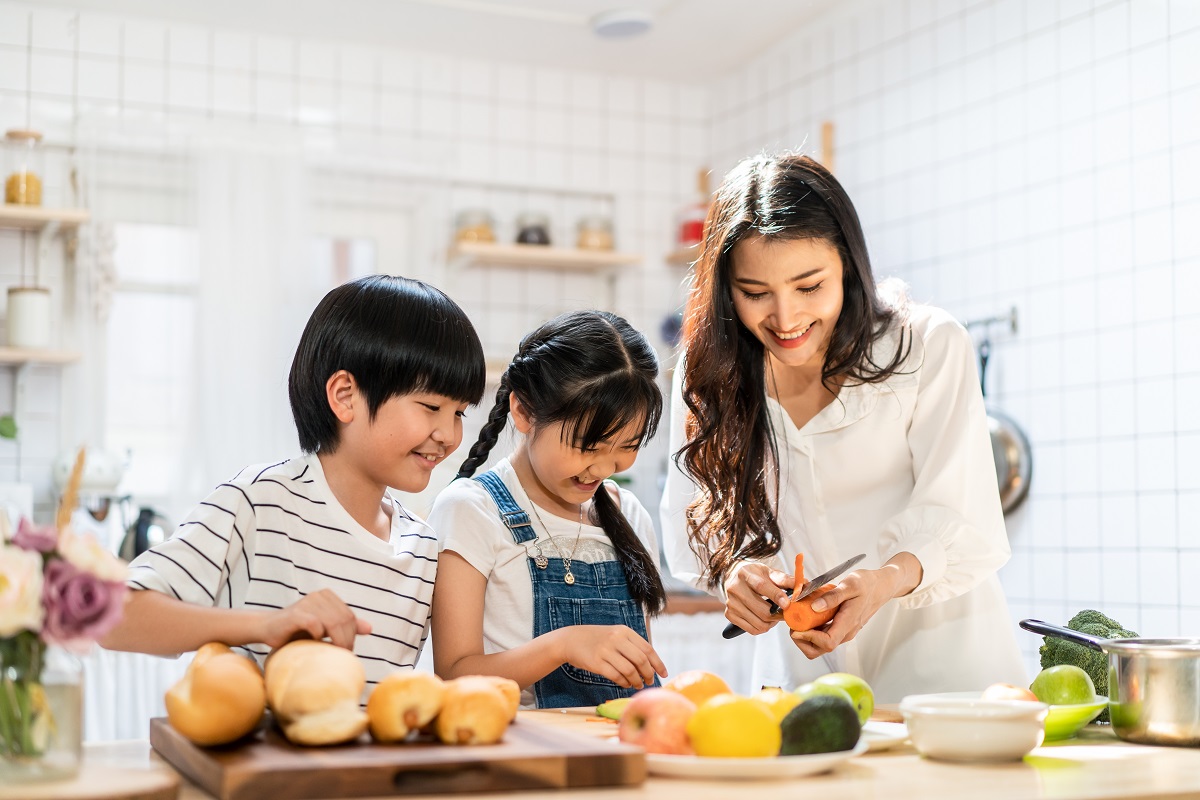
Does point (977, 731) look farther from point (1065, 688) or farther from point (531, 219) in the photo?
point (531, 219)

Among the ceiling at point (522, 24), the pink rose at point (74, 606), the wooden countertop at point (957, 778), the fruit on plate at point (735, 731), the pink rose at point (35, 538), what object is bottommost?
the wooden countertop at point (957, 778)

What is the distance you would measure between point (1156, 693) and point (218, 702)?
2.74 ft

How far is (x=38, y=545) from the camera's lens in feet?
2.78

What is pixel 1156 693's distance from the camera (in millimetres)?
1151

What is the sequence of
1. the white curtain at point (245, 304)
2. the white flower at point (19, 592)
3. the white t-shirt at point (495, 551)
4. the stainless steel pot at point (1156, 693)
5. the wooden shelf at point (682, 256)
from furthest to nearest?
1. the wooden shelf at point (682, 256)
2. the white curtain at point (245, 304)
3. the white t-shirt at point (495, 551)
4. the stainless steel pot at point (1156, 693)
5. the white flower at point (19, 592)

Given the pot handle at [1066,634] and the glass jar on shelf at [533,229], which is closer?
the pot handle at [1066,634]

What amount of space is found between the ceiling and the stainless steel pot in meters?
2.73

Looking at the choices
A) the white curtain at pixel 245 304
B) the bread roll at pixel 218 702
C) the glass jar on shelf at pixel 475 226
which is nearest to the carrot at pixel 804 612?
the bread roll at pixel 218 702

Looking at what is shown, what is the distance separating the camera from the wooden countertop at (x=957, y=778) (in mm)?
863

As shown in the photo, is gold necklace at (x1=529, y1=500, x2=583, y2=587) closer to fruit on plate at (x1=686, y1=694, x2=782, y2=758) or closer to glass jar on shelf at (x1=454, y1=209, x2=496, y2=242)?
fruit on plate at (x1=686, y1=694, x2=782, y2=758)

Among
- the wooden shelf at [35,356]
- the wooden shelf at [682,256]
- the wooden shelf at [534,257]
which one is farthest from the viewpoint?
the wooden shelf at [682,256]

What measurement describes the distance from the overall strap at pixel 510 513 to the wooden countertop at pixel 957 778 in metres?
0.40

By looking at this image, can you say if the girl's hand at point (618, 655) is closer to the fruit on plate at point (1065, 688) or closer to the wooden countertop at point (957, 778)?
the wooden countertop at point (957, 778)

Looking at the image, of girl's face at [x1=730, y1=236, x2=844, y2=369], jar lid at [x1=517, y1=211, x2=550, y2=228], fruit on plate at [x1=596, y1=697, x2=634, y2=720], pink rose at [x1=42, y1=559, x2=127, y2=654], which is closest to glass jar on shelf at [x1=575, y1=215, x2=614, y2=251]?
jar lid at [x1=517, y1=211, x2=550, y2=228]
